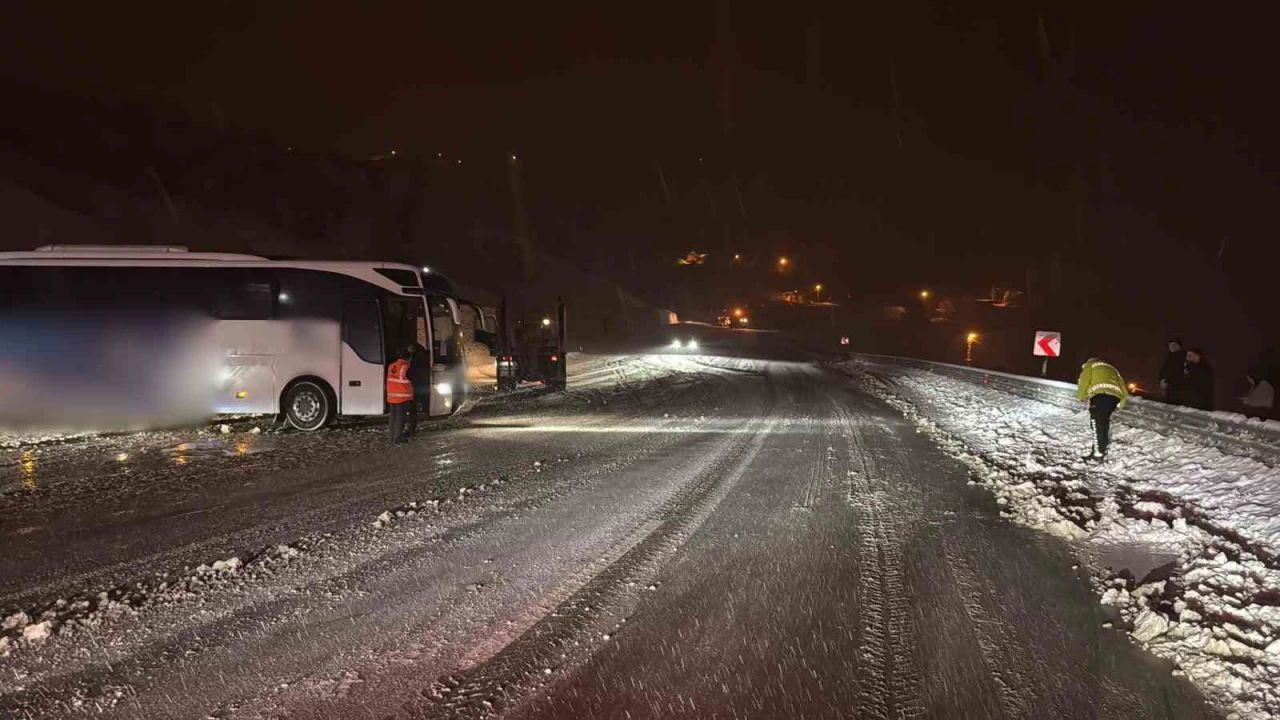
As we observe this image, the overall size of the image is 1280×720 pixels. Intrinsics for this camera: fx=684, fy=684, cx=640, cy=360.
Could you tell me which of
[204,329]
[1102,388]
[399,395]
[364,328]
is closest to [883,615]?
[1102,388]

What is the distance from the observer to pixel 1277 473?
7.59 m

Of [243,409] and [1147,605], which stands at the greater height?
[243,409]

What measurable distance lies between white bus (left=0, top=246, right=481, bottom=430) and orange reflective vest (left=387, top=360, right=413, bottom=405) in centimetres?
167

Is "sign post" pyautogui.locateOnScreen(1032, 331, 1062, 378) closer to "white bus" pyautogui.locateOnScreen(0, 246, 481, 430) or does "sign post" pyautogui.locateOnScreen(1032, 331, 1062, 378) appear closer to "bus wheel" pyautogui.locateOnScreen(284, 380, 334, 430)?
"white bus" pyautogui.locateOnScreen(0, 246, 481, 430)

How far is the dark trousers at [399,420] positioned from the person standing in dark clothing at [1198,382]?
13.7 meters

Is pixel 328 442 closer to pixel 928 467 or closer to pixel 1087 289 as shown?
pixel 928 467

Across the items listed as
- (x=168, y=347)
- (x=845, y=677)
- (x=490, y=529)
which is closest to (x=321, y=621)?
(x=490, y=529)

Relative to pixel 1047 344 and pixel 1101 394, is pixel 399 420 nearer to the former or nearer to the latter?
pixel 1101 394

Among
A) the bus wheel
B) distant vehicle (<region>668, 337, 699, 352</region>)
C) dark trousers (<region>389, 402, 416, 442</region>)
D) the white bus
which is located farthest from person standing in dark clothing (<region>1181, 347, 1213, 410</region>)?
distant vehicle (<region>668, 337, 699, 352</region>)

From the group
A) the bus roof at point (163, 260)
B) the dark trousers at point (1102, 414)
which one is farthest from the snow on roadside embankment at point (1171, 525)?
the bus roof at point (163, 260)

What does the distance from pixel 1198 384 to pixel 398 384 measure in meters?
13.9

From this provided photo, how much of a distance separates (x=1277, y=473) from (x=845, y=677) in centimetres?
685

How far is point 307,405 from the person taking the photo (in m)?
13.8

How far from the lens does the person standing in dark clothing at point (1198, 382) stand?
11625 mm
